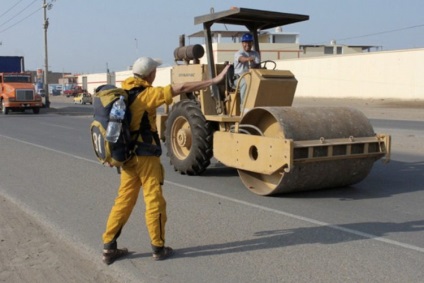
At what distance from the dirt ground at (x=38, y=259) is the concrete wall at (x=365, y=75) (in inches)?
1330

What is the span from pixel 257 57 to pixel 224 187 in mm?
2383

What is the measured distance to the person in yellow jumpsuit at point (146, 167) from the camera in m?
4.80

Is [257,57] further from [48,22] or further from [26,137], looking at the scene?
[48,22]

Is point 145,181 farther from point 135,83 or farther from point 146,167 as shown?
point 135,83

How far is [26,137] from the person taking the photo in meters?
17.2

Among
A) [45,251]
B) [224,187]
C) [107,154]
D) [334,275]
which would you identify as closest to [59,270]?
[45,251]

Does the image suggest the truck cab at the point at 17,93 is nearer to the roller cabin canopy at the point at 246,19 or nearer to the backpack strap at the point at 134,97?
the roller cabin canopy at the point at 246,19

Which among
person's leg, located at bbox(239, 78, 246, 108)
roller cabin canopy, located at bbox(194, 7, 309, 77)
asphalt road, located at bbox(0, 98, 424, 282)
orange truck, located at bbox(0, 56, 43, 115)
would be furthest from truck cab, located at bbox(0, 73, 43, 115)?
person's leg, located at bbox(239, 78, 246, 108)

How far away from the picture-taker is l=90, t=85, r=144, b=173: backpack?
473 cm

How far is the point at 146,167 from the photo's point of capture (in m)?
4.87

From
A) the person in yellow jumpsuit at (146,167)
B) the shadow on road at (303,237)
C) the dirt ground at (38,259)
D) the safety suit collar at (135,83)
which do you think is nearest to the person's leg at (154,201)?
the person in yellow jumpsuit at (146,167)

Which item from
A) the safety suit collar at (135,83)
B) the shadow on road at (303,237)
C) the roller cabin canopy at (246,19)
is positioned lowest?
the shadow on road at (303,237)

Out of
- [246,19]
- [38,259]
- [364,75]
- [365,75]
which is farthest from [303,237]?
[364,75]

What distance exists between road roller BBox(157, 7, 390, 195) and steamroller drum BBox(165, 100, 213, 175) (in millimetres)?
17
